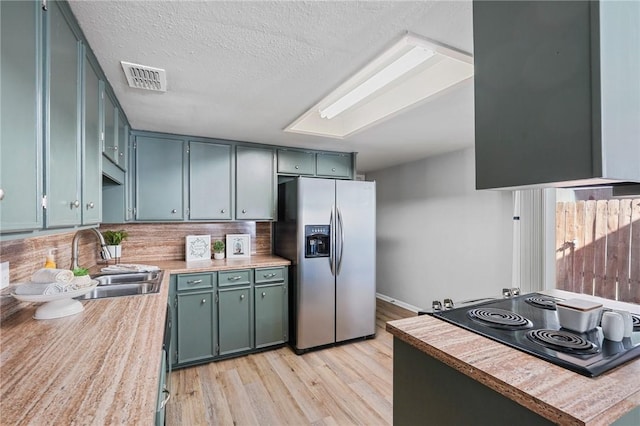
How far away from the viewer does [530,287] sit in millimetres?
2830

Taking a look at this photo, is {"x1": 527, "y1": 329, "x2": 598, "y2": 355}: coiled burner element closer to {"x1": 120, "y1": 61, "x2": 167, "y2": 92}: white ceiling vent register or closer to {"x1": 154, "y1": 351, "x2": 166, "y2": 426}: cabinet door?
{"x1": 154, "y1": 351, "x2": 166, "y2": 426}: cabinet door

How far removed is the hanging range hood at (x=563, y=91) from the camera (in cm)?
79

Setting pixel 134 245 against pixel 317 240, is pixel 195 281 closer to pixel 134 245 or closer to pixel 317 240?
pixel 134 245

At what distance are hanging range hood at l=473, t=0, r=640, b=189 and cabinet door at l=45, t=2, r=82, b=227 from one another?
5.08 ft

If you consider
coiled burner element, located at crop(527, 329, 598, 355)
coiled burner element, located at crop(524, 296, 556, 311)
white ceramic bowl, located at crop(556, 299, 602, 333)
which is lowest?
coiled burner element, located at crop(524, 296, 556, 311)

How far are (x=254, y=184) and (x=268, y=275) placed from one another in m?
1.03

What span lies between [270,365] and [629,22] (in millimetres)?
3123

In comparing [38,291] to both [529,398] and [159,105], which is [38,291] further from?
[529,398]

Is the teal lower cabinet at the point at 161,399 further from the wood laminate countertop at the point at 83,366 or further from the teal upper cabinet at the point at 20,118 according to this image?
the teal upper cabinet at the point at 20,118

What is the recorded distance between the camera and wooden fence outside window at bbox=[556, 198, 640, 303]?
2.16 m

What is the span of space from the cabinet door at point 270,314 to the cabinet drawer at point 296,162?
1344 mm

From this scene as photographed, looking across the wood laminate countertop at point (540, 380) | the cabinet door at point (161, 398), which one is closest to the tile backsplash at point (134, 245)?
the cabinet door at point (161, 398)

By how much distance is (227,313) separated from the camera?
2924 millimetres

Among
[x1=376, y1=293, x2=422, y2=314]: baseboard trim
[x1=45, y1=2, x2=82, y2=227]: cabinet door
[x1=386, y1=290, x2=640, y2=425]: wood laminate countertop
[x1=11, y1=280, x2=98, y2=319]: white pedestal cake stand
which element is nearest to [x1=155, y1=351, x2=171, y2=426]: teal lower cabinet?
[x1=11, y1=280, x2=98, y2=319]: white pedestal cake stand
